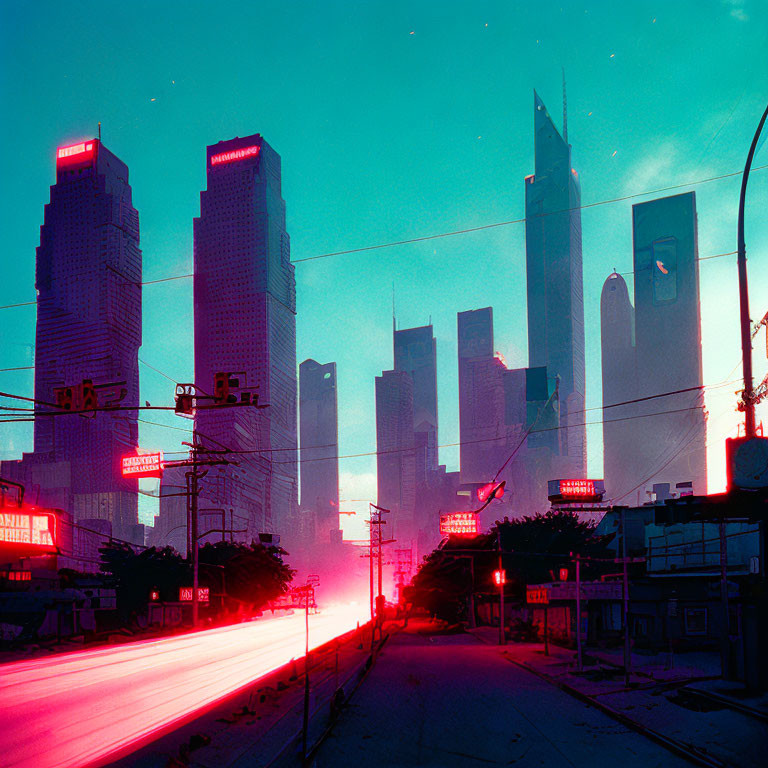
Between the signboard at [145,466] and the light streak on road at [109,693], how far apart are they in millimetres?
41127

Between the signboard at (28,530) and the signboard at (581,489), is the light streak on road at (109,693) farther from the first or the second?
the signboard at (581,489)

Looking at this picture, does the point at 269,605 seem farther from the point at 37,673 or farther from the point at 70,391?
the point at 70,391

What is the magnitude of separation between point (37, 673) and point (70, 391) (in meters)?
14.9

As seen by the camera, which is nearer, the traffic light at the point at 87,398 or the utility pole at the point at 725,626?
the utility pole at the point at 725,626

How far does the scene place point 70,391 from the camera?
72.9 feet

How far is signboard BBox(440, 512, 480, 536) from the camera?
109438mm

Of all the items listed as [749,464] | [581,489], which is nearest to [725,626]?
[749,464]

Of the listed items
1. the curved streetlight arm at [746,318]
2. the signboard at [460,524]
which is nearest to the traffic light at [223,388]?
the curved streetlight arm at [746,318]

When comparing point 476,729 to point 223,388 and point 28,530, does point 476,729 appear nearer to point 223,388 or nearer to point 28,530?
point 223,388

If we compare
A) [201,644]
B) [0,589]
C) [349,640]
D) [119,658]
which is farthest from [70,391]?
[0,589]

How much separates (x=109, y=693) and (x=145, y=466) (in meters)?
63.7

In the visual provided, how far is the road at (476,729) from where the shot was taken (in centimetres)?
1608

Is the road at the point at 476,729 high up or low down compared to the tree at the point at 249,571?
up

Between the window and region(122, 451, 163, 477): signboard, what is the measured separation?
6035cm
